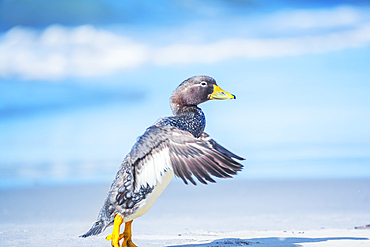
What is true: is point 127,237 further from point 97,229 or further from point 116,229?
point 116,229

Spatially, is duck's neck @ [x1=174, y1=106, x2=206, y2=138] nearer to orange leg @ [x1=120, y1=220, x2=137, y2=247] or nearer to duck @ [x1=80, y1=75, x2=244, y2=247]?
duck @ [x1=80, y1=75, x2=244, y2=247]

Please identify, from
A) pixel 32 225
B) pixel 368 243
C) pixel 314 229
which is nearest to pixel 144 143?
pixel 368 243

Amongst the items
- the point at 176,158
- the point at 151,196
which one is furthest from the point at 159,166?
the point at 151,196

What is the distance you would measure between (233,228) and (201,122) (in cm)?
333

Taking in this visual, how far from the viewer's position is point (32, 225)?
352 inches

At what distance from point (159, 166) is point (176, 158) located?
0.24m

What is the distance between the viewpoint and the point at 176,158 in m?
4.96

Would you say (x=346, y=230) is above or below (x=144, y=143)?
below

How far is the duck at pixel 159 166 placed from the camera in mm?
4895

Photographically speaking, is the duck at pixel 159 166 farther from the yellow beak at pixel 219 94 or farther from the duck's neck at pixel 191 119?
the yellow beak at pixel 219 94

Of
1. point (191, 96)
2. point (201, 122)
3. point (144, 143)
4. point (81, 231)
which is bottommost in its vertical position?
point (81, 231)

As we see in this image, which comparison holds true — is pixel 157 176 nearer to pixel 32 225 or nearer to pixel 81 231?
pixel 81 231

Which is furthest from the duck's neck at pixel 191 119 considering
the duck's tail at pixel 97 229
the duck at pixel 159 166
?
the duck's tail at pixel 97 229

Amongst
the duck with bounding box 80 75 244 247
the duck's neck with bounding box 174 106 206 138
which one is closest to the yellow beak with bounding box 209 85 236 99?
the duck's neck with bounding box 174 106 206 138
